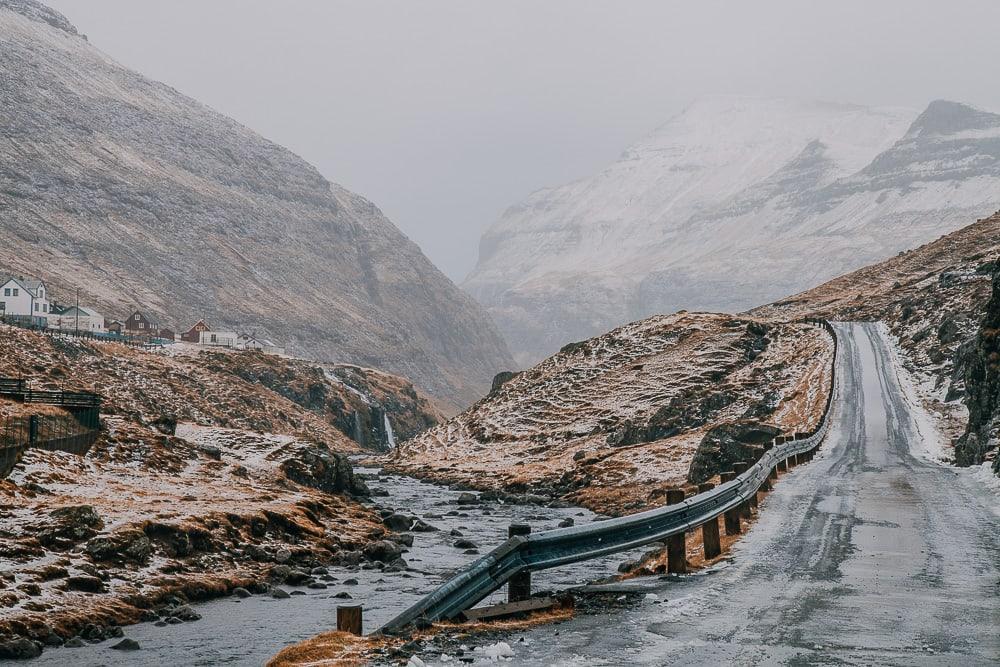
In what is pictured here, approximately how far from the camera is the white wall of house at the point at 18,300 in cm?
14812

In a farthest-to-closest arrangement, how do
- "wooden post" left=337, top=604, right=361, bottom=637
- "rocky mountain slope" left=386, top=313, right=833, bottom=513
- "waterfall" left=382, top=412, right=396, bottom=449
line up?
"waterfall" left=382, top=412, right=396, bottom=449, "rocky mountain slope" left=386, top=313, right=833, bottom=513, "wooden post" left=337, top=604, right=361, bottom=637

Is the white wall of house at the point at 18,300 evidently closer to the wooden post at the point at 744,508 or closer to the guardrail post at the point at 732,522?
the wooden post at the point at 744,508

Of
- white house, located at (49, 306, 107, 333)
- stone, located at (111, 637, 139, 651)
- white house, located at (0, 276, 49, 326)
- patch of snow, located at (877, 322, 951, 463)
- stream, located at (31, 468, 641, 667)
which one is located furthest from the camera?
white house, located at (49, 306, 107, 333)

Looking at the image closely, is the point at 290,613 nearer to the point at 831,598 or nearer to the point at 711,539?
the point at 711,539

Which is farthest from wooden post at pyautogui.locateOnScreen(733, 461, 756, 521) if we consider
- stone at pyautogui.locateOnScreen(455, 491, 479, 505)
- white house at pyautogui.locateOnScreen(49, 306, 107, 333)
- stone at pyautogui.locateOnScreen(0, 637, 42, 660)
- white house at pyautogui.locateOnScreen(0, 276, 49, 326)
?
white house at pyautogui.locateOnScreen(49, 306, 107, 333)

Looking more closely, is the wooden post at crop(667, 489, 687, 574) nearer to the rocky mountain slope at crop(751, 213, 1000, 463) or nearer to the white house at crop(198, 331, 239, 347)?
the rocky mountain slope at crop(751, 213, 1000, 463)

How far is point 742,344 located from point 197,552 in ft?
235

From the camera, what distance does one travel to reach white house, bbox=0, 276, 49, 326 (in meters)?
148

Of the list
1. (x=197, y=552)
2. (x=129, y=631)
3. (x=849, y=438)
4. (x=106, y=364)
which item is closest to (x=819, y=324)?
(x=849, y=438)

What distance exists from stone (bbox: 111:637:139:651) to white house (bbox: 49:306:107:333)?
14883 centimetres

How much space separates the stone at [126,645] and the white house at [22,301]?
140248 millimetres

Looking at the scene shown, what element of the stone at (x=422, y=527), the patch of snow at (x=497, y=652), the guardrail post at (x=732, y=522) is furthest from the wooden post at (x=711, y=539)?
the stone at (x=422, y=527)

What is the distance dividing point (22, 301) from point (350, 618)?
156341mm

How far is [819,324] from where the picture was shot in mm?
101750
